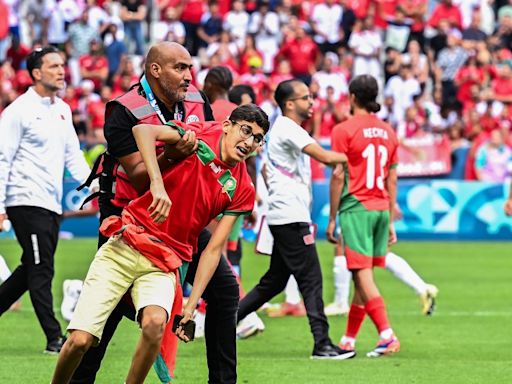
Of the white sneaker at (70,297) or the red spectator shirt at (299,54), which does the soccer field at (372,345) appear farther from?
the red spectator shirt at (299,54)

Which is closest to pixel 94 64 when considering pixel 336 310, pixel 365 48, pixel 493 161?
pixel 365 48

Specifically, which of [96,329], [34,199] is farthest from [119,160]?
[34,199]

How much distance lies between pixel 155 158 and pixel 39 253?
12.0 ft

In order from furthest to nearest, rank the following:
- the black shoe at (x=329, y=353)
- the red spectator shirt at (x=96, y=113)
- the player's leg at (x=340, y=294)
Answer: the red spectator shirt at (x=96, y=113), the player's leg at (x=340, y=294), the black shoe at (x=329, y=353)

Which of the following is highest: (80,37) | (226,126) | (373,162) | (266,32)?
(266,32)

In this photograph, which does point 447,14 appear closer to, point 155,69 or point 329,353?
point 329,353

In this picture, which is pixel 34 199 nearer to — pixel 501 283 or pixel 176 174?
pixel 176 174

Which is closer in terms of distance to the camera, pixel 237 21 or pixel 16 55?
pixel 16 55

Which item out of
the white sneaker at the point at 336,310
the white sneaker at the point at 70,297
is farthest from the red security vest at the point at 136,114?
the white sneaker at the point at 336,310

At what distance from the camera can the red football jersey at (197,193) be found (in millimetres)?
6934

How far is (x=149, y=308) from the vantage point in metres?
6.78

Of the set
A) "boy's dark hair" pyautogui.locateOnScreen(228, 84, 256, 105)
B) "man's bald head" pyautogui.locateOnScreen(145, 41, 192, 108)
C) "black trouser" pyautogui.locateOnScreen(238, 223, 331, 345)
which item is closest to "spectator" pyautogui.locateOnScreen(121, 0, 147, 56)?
"boy's dark hair" pyautogui.locateOnScreen(228, 84, 256, 105)

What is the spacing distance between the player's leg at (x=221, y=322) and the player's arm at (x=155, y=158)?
3.10 feet

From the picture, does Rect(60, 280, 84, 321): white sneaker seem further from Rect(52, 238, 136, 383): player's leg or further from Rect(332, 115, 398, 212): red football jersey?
Rect(52, 238, 136, 383): player's leg
